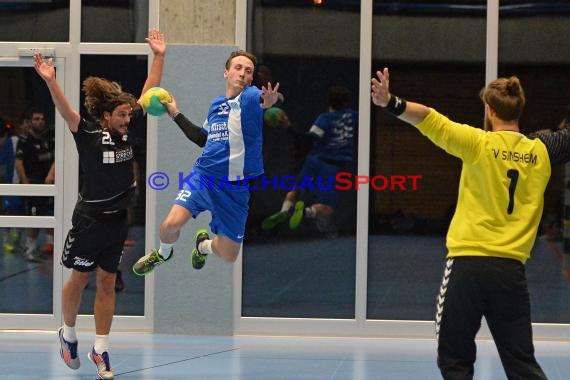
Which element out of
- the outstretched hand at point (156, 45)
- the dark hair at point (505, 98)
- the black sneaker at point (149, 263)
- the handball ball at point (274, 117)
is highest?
the outstretched hand at point (156, 45)

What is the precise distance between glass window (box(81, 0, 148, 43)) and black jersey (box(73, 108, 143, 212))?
8.51 feet

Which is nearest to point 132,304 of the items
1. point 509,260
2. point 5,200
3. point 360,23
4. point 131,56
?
point 5,200

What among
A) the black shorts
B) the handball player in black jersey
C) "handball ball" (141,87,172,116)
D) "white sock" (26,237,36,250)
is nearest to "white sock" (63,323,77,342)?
the handball player in black jersey

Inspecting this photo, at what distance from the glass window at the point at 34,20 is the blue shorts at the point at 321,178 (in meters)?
2.56

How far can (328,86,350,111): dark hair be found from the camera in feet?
34.1

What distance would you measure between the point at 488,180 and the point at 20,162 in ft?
20.5

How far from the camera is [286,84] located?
10.4m

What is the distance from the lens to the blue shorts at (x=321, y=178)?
412 inches

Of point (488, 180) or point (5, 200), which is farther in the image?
point (5, 200)

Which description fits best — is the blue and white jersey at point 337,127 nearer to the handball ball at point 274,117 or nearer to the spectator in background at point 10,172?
the handball ball at point 274,117

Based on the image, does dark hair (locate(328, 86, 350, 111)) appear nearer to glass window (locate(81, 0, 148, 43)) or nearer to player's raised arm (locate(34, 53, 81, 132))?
glass window (locate(81, 0, 148, 43))

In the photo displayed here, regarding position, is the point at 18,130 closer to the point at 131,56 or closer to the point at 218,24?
the point at 131,56

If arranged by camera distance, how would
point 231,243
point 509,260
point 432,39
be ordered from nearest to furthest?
1. point 509,260
2. point 231,243
3. point 432,39

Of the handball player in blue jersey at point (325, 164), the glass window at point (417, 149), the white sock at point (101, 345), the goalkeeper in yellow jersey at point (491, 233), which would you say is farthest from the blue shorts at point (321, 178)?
the goalkeeper in yellow jersey at point (491, 233)
